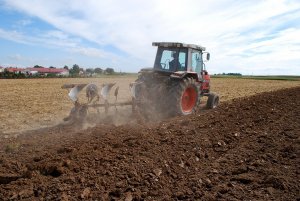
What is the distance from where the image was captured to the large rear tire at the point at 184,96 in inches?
351

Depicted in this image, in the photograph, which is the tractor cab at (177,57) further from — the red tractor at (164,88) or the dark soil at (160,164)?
the dark soil at (160,164)

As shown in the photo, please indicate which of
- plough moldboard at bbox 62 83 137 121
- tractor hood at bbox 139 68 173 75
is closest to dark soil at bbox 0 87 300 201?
plough moldboard at bbox 62 83 137 121

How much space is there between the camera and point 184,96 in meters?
9.48

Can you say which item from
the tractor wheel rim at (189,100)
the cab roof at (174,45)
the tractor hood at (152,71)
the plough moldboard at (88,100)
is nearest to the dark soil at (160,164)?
the plough moldboard at (88,100)

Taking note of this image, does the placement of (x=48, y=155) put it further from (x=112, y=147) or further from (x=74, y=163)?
(x=112, y=147)

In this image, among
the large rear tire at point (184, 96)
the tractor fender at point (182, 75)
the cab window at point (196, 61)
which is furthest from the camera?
the cab window at point (196, 61)

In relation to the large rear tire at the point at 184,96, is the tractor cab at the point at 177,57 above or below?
above

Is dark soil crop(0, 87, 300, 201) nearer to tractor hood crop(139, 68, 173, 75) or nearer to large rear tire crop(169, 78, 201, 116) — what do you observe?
large rear tire crop(169, 78, 201, 116)

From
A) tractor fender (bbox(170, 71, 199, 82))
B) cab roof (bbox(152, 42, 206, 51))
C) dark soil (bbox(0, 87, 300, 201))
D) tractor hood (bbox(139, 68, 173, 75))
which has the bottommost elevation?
dark soil (bbox(0, 87, 300, 201))

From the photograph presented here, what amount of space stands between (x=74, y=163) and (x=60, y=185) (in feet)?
2.00

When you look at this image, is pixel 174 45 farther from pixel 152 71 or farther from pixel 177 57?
pixel 152 71

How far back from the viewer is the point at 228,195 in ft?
13.0

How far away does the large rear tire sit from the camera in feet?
29.2

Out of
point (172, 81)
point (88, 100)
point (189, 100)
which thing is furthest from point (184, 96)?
point (88, 100)
